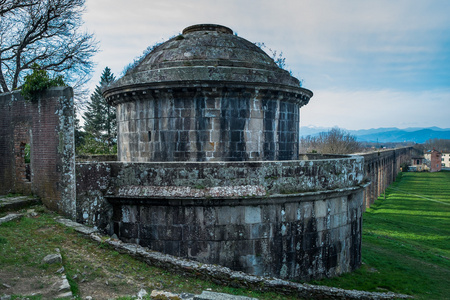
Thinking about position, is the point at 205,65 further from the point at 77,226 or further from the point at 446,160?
the point at 446,160

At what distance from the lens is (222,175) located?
26.7 feet

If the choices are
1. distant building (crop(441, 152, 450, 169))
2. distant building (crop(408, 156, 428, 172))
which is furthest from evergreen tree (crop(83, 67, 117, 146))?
distant building (crop(441, 152, 450, 169))

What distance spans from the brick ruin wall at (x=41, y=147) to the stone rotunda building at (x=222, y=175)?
46 centimetres

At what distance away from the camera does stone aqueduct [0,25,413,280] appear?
8.13 metres

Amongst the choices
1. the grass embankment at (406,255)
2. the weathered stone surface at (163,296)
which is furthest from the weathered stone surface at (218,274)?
the grass embankment at (406,255)

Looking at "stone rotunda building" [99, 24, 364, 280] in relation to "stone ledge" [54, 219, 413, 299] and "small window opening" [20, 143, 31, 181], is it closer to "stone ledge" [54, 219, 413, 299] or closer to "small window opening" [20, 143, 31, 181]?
"stone ledge" [54, 219, 413, 299]

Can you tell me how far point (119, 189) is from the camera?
8.47m

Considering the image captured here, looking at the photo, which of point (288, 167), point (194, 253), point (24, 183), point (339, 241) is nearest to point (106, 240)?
point (194, 253)

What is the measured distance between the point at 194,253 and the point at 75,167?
3415 millimetres

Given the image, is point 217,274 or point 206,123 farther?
point 206,123

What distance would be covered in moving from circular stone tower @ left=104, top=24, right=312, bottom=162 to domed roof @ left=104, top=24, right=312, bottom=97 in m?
0.03

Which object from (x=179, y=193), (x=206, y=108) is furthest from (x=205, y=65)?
(x=179, y=193)

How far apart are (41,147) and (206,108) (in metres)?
4.56

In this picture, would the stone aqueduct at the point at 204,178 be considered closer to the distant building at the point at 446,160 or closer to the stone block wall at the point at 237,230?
the stone block wall at the point at 237,230
